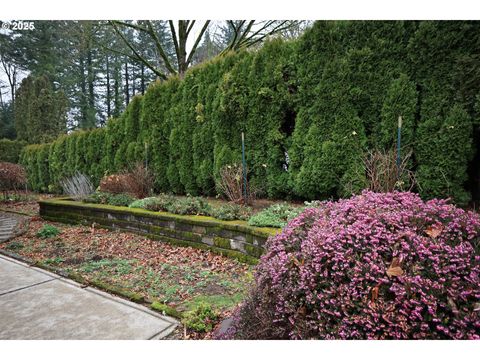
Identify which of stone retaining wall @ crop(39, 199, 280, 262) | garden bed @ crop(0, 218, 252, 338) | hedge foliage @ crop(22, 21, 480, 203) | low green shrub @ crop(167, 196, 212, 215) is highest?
hedge foliage @ crop(22, 21, 480, 203)

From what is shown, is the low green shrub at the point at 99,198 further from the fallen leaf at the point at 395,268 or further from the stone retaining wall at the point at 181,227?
the fallen leaf at the point at 395,268

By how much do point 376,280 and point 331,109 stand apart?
9.51 ft

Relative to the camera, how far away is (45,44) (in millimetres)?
10164

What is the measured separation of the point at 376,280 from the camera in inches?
46.9

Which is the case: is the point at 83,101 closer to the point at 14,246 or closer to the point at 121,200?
the point at 121,200

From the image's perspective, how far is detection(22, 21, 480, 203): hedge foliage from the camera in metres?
2.99

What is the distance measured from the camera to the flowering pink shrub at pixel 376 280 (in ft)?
3.63

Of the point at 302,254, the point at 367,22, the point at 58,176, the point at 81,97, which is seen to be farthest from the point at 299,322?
the point at 81,97

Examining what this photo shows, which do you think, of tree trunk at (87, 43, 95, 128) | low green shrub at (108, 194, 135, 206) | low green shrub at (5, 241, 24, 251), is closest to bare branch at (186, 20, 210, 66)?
low green shrub at (108, 194, 135, 206)

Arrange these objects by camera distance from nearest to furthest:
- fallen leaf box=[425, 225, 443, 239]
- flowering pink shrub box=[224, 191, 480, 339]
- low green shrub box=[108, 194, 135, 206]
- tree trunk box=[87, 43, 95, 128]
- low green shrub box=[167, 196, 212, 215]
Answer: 1. flowering pink shrub box=[224, 191, 480, 339]
2. fallen leaf box=[425, 225, 443, 239]
3. low green shrub box=[167, 196, 212, 215]
4. low green shrub box=[108, 194, 135, 206]
5. tree trunk box=[87, 43, 95, 128]

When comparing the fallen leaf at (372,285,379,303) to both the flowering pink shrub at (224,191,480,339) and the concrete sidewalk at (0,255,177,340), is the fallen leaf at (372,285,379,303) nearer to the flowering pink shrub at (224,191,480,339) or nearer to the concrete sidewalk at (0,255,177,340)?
the flowering pink shrub at (224,191,480,339)

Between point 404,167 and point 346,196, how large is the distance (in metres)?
0.71

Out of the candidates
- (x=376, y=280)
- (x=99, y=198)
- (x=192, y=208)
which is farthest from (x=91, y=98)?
(x=376, y=280)

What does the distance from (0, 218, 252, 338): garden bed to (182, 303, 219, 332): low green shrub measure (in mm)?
26
